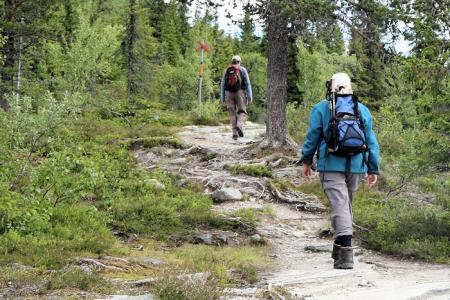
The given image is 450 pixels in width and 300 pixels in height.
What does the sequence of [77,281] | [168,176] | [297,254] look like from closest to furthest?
[77,281] → [297,254] → [168,176]

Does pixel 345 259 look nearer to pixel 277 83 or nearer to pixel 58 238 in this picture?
pixel 58 238

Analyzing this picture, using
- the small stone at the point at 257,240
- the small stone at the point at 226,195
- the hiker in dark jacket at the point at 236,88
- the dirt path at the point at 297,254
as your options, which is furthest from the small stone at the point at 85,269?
the hiker in dark jacket at the point at 236,88

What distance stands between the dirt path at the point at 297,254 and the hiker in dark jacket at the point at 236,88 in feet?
3.51

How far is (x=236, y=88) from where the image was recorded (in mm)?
13602

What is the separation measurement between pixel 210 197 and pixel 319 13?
4349mm

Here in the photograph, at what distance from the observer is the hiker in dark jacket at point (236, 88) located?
44.1 ft

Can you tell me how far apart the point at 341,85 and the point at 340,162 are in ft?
2.77

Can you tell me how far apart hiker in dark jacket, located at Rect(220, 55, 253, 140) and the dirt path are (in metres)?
1.07

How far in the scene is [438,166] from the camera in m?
7.38

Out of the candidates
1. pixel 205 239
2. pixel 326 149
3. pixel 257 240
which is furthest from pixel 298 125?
pixel 326 149

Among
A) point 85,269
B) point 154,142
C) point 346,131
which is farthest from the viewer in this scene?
point 154,142

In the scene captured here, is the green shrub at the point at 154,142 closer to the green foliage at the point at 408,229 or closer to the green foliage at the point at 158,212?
the green foliage at the point at 158,212

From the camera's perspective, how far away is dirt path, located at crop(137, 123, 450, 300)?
481 cm

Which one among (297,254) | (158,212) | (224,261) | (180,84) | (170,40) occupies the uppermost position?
(170,40)
